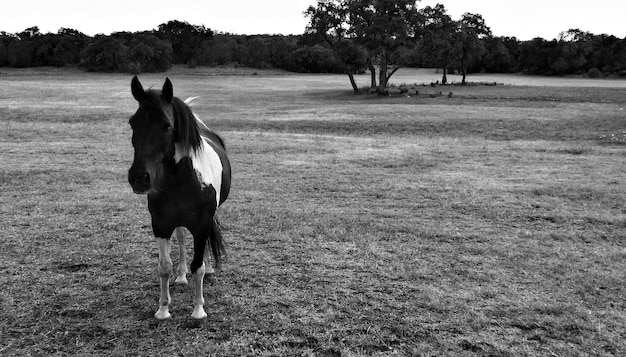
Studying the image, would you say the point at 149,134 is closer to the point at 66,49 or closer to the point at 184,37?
the point at 66,49

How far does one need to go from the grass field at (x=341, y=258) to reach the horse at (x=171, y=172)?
68 cm

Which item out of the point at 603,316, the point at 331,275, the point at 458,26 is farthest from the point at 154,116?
the point at 458,26

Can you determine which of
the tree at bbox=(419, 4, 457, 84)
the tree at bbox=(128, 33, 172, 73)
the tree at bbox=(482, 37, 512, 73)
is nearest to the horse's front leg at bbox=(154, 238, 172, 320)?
the tree at bbox=(419, 4, 457, 84)

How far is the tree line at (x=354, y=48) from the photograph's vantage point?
41.1 meters

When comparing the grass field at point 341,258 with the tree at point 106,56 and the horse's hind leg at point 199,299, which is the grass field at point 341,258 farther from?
the tree at point 106,56

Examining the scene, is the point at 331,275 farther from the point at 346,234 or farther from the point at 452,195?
the point at 452,195

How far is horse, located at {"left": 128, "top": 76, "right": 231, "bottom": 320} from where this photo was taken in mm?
3420

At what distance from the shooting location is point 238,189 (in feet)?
31.4

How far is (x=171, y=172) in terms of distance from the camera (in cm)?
390

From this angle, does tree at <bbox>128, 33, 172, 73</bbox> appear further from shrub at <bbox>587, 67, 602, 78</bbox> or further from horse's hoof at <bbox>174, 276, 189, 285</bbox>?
horse's hoof at <bbox>174, 276, 189, 285</bbox>

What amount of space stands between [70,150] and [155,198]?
1111 cm

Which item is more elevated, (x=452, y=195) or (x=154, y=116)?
(x=154, y=116)

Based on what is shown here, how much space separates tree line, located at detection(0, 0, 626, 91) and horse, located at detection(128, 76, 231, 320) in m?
37.9

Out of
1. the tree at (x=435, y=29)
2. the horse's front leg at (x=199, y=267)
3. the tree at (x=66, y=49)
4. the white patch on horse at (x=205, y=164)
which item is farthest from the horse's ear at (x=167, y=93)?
the tree at (x=66, y=49)
